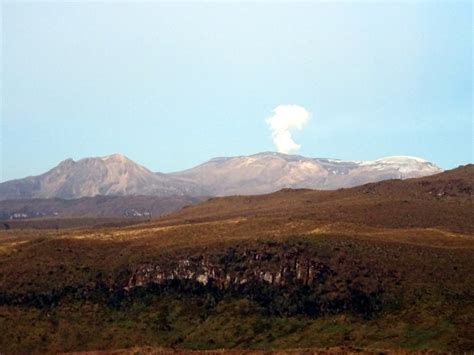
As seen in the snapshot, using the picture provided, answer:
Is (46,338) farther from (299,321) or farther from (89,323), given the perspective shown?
(299,321)

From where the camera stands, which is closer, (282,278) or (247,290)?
(247,290)

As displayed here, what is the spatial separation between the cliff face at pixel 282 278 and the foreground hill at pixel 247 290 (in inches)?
8.5

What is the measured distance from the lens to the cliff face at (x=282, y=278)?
109 m

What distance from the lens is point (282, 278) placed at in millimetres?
119250

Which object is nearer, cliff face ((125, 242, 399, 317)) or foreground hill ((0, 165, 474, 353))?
foreground hill ((0, 165, 474, 353))

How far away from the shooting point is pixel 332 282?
114 m

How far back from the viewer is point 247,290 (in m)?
118

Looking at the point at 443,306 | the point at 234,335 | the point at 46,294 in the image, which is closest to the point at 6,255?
the point at 46,294

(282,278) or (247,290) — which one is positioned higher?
(282,278)

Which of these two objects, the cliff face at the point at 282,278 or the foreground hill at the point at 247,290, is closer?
the foreground hill at the point at 247,290

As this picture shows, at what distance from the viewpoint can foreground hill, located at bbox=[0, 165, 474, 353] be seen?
326 ft

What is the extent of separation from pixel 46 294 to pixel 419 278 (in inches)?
2678

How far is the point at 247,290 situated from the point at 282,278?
6734 millimetres

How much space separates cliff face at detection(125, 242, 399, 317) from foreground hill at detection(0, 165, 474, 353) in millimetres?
215
